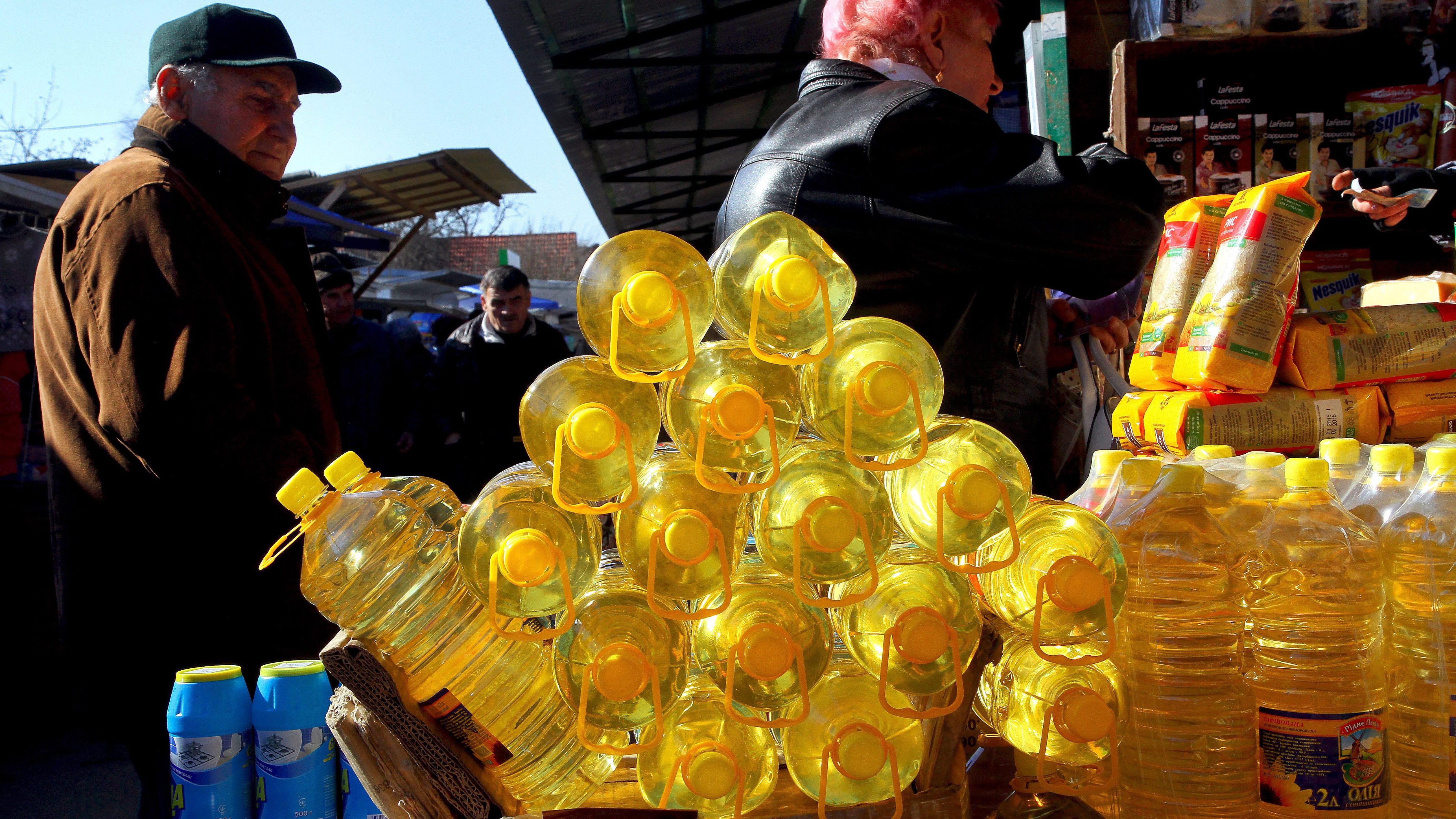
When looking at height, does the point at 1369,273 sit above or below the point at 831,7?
below

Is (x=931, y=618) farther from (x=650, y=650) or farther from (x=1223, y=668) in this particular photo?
(x=1223, y=668)

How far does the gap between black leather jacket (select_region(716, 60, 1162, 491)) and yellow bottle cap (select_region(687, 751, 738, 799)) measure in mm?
1077

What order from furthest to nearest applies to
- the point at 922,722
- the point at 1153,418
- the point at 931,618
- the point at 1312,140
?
the point at 1312,140 → the point at 1153,418 → the point at 922,722 → the point at 931,618

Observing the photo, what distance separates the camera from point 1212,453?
175 centimetres

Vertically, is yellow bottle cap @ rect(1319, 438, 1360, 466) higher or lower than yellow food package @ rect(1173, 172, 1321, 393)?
lower

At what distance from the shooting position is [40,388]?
2402mm

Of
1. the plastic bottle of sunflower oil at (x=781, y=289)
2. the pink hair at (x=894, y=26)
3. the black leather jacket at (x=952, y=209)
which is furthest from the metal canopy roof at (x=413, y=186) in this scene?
the plastic bottle of sunflower oil at (x=781, y=289)

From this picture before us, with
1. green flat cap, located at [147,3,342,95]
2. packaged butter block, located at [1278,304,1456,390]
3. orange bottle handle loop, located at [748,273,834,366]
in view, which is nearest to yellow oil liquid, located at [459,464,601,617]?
orange bottle handle loop, located at [748,273,834,366]

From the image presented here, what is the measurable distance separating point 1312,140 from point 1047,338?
131 centimetres

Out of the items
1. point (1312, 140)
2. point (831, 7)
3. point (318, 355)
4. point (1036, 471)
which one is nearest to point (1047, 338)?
point (1036, 471)

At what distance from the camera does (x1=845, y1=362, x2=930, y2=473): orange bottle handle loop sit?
1125 millimetres

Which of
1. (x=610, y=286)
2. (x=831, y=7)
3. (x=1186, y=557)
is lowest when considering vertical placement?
(x=1186, y=557)

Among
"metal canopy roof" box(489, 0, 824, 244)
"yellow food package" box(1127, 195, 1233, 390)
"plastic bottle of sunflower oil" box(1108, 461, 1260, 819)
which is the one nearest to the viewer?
"plastic bottle of sunflower oil" box(1108, 461, 1260, 819)

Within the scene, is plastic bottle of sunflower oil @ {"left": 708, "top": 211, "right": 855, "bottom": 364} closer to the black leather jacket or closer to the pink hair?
the black leather jacket
